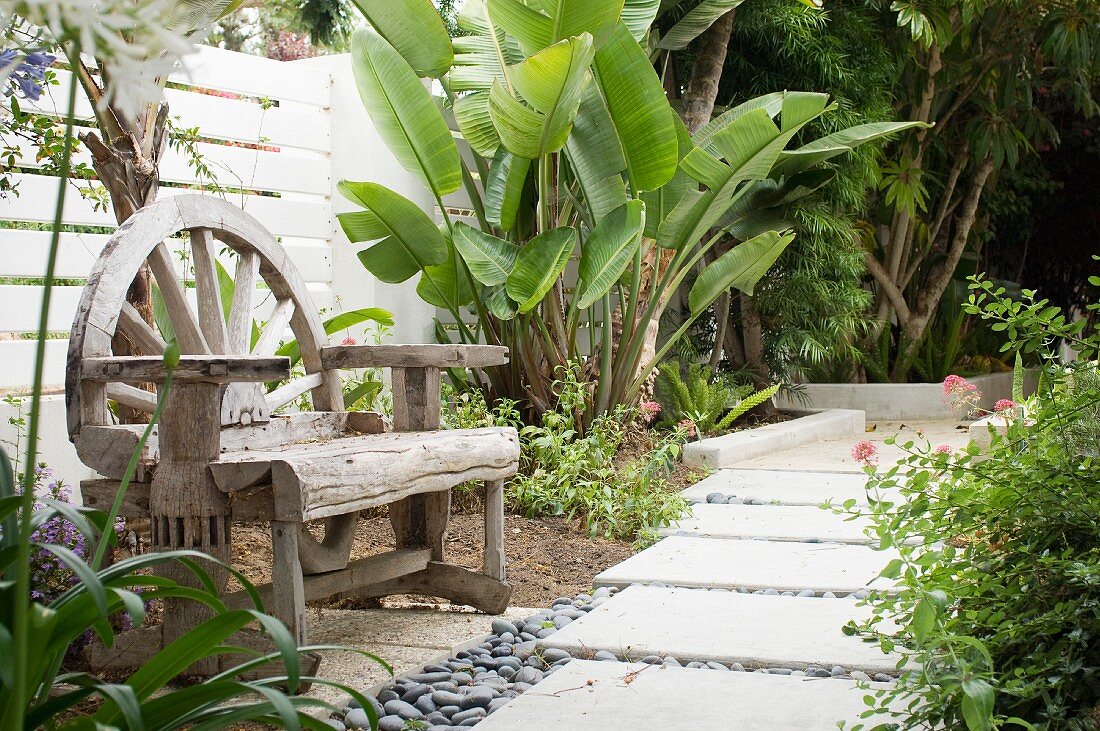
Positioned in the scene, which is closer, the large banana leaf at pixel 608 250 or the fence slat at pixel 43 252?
the fence slat at pixel 43 252

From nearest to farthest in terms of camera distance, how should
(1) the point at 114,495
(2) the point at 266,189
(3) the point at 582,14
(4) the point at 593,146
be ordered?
(1) the point at 114,495 → (3) the point at 582,14 → (4) the point at 593,146 → (2) the point at 266,189

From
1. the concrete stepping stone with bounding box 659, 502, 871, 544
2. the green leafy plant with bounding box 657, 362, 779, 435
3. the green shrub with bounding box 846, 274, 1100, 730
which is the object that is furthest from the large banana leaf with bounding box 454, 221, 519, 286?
the green shrub with bounding box 846, 274, 1100, 730

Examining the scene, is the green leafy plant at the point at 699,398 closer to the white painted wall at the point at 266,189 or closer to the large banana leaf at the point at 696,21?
the white painted wall at the point at 266,189

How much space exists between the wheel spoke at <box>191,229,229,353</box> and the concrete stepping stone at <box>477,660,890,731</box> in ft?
4.55

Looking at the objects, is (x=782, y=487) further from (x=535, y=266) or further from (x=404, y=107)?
(x=404, y=107)

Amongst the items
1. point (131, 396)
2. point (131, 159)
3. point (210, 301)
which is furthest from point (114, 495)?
point (131, 159)

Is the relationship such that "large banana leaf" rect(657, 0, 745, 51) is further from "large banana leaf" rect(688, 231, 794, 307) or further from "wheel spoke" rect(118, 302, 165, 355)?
"wheel spoke" rect(118, 302, 165, 355)

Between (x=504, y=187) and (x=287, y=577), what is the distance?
326cm

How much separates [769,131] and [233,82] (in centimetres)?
264

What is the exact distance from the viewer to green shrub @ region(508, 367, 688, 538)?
4348 mm

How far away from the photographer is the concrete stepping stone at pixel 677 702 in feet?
7.22

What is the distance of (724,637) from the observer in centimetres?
284

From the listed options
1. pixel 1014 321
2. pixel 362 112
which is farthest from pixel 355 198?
pixel 1014 321

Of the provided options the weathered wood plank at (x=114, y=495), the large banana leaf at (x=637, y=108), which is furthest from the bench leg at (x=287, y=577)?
the large banana leaf at (x=637, y=108)
